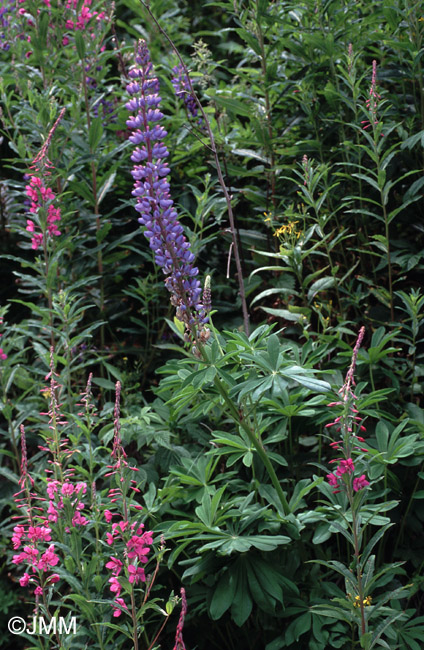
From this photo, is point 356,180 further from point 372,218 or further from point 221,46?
point 221,46

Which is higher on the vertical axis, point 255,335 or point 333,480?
point 255,335

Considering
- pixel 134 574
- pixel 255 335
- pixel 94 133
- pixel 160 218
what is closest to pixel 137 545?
pixel 134 574

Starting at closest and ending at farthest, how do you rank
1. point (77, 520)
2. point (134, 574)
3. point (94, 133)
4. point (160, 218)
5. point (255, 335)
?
point (134, 574), point (160, 218), point (77, 520), point (255, 335), point (94, 133)

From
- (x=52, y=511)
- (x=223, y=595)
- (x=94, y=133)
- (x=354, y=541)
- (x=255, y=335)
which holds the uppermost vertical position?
(x=94, y=133)

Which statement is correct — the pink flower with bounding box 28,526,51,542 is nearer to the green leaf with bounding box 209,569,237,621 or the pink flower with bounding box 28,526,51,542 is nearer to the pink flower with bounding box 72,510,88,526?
the pink flower with bounding box 72,510,88,526

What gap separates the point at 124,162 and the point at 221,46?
5.23 feet

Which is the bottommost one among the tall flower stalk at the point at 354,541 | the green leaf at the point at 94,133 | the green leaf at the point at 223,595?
the green leaf at the point at 223,595

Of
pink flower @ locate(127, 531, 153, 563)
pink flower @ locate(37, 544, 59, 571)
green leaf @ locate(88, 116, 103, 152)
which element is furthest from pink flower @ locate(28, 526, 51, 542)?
green leaf @ locate(88, 116, 103, 152)

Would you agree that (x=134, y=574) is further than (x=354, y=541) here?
Yes

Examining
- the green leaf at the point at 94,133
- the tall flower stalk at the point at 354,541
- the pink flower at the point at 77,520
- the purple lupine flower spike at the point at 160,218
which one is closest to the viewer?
the tall flower stalk at the point at 354,541

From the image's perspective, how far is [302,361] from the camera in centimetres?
243

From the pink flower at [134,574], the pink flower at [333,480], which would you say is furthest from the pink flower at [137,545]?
the pink flower at [333,480]

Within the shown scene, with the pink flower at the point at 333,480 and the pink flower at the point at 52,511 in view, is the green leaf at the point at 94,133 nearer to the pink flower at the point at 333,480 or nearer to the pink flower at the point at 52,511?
the pink flower at the point at 52,511

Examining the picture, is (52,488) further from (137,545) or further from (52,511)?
(137,545)
